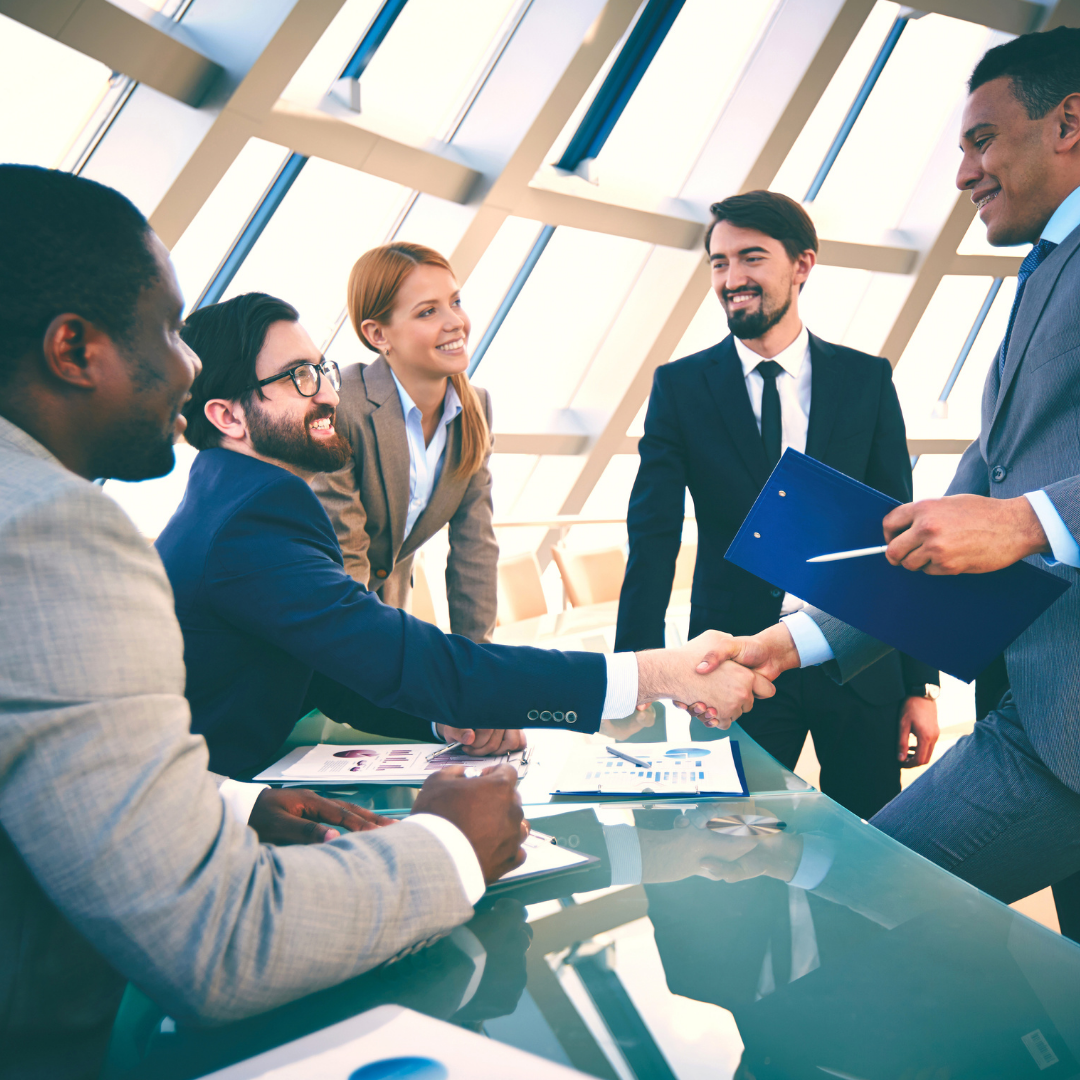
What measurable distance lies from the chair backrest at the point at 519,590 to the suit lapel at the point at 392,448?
1972mm

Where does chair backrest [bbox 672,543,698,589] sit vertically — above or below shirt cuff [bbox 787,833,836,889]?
above

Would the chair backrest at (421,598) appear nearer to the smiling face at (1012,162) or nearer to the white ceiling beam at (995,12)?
the smiling face at (1012,162)

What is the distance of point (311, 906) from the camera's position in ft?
2.52

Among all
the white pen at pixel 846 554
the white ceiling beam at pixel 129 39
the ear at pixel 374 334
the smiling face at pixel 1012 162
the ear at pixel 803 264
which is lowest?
the white pen at pixel 846 554

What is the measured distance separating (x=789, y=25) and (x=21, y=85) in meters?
5.66

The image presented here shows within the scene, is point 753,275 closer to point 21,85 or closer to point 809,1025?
point 809,1025

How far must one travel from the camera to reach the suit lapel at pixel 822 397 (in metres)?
2.20

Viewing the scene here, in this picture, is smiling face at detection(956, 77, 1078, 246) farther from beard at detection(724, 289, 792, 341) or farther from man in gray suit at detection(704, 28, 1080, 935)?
beard at detection(724, 289, 792, 341)

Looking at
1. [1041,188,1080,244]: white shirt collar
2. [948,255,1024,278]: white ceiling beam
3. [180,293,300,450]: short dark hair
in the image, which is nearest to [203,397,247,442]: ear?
[180,293,300,450]: short dark hair

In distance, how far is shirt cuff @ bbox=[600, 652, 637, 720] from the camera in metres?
1.51

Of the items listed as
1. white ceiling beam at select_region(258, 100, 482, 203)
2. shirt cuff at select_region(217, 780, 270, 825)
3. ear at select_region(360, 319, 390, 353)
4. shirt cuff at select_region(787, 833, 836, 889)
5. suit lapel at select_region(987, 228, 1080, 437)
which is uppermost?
white ceiling beam at select_region(258, 100, 482, 203)

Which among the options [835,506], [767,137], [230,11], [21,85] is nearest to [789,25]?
[767,137]

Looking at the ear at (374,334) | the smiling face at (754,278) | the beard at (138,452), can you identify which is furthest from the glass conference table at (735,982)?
the ear at (374,334)

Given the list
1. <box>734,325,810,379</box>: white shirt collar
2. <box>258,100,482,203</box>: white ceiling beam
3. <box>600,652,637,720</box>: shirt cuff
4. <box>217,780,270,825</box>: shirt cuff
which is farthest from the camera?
<box>258,100,482,203</box>: white ceiling beam
